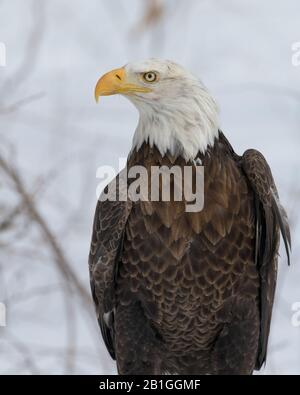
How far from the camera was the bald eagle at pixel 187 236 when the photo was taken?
6.41m

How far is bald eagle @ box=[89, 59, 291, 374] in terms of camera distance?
252 inches

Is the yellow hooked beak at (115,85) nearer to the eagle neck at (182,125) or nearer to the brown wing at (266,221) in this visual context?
the eagle neck at (182,125)

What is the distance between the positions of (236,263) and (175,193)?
465 millimetres

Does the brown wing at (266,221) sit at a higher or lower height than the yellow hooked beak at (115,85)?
lower

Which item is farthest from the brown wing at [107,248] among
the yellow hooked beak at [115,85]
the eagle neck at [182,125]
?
the yellow hooked beak at [115,85]

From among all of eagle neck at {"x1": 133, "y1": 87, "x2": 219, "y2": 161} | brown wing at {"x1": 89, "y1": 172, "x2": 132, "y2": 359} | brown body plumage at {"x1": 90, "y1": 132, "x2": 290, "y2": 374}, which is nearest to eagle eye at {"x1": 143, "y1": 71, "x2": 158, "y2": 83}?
eagle neck at {"x1": 133, "y1": 87, "x2": 219, "y2": 161}

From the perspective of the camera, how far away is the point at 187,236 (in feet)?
21.1

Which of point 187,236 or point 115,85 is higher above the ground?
point 115,85

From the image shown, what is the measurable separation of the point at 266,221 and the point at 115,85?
3.32ft

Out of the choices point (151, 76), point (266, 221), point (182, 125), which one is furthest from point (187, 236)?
point (151, 76)

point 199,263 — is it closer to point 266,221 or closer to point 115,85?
point 266,221

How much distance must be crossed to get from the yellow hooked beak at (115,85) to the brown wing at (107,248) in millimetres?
455

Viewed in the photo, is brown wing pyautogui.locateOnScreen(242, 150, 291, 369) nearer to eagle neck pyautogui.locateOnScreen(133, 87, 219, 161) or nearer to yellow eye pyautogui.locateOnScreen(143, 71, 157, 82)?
eagle neck pyautogui.locateOnScreen(133, 87, 219, 161)

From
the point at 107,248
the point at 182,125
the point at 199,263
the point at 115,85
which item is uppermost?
the point at 115,85
